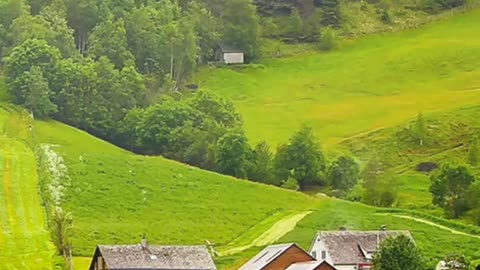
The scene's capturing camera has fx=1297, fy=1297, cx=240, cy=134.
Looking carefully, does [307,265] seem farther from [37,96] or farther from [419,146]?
[37,96]

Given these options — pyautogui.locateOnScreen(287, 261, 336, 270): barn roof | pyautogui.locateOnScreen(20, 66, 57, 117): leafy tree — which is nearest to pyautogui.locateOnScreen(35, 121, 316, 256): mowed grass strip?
pyautogui.locateOnScreen(20, 66, 57, 117): leafy tree

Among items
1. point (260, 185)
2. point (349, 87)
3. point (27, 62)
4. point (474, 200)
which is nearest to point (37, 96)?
point (27, 62)

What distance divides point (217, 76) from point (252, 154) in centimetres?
4803

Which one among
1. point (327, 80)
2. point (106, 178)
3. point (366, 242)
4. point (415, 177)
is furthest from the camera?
point (327, 80)

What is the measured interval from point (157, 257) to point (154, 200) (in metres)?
30.1

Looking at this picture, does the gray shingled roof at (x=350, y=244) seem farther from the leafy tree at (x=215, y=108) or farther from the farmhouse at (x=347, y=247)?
the leafy tree at (x=215, y=108)

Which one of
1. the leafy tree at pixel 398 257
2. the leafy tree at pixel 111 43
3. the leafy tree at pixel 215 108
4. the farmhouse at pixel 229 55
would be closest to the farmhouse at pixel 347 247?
the leafy tree at pixel 398 257

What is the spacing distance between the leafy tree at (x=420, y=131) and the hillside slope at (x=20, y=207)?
1756 inches

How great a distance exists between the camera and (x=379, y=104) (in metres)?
171

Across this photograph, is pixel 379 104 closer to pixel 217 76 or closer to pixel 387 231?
pixel 217 76

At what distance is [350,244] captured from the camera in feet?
324

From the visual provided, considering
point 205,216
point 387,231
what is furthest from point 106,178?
point 387,231

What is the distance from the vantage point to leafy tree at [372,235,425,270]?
81.3m

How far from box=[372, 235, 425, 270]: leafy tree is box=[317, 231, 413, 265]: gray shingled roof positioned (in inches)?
571
